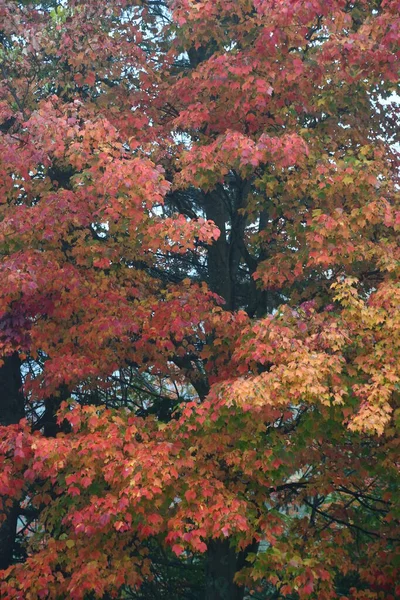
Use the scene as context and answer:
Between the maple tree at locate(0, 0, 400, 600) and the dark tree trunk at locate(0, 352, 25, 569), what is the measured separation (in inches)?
1.3

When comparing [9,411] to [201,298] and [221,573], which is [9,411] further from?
[221,573]

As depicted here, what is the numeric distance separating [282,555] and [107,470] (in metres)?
2.24

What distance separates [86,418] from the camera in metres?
8.91

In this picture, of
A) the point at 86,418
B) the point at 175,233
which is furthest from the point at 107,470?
the point at 175,233

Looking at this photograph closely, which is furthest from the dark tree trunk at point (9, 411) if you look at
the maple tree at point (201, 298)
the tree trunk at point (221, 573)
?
the tree trunk at point (221, 573)

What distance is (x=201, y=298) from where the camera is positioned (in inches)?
374

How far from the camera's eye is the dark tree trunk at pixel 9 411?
35.6 ft

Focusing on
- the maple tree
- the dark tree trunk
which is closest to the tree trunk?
the maple tree

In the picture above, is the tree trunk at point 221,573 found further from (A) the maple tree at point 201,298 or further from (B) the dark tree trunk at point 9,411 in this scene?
(B) the dark tree trunk at point 9,411

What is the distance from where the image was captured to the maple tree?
7914 mm

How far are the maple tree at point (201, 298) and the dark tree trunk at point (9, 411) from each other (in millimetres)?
34

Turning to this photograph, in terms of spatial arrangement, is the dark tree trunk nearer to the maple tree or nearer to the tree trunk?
the maple tree

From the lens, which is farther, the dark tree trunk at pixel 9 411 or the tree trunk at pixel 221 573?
the dark tree trunk at pixel 9 411

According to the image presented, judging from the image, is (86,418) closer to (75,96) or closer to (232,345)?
(232,345)
